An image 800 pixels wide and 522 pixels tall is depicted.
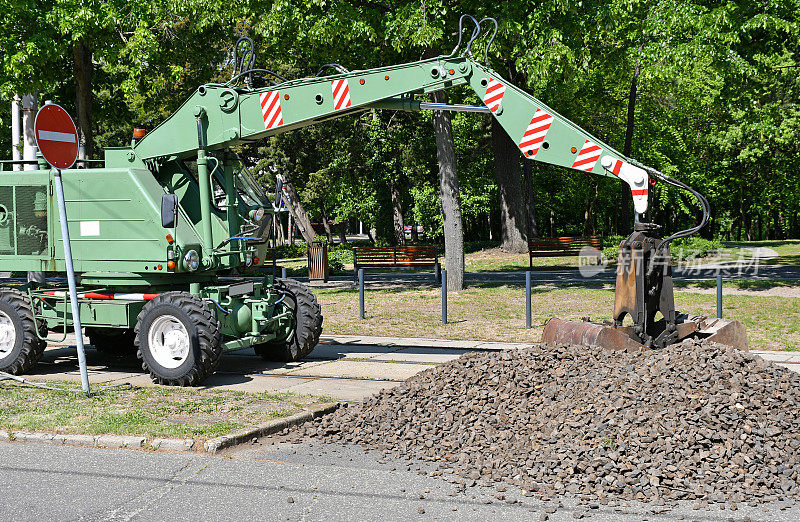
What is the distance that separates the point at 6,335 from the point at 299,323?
3671 millimetres

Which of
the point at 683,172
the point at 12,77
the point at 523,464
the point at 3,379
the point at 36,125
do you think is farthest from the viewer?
the point at 683,172

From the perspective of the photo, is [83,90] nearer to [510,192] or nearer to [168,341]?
[168,341]

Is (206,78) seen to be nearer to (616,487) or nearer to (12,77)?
(12,77)

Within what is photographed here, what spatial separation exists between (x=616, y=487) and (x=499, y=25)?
535 inches

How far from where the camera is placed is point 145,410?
8.07m

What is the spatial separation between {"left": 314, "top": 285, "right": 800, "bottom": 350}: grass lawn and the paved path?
103 cm

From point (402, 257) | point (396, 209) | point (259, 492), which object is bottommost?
point (259, 492)

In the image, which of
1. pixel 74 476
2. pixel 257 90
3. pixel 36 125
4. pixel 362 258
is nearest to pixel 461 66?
pixel 257 90

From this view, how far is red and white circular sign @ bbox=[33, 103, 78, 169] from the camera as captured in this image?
870cm

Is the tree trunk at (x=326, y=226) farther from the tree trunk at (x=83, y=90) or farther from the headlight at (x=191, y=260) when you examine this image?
the headlight at (x=191, y=260)

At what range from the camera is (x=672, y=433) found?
6.38m

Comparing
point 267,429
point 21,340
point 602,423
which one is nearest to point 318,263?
point 21,340

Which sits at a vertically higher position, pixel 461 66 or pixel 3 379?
pixel 461 66

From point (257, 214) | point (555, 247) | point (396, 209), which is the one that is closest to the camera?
point (257, 214)
